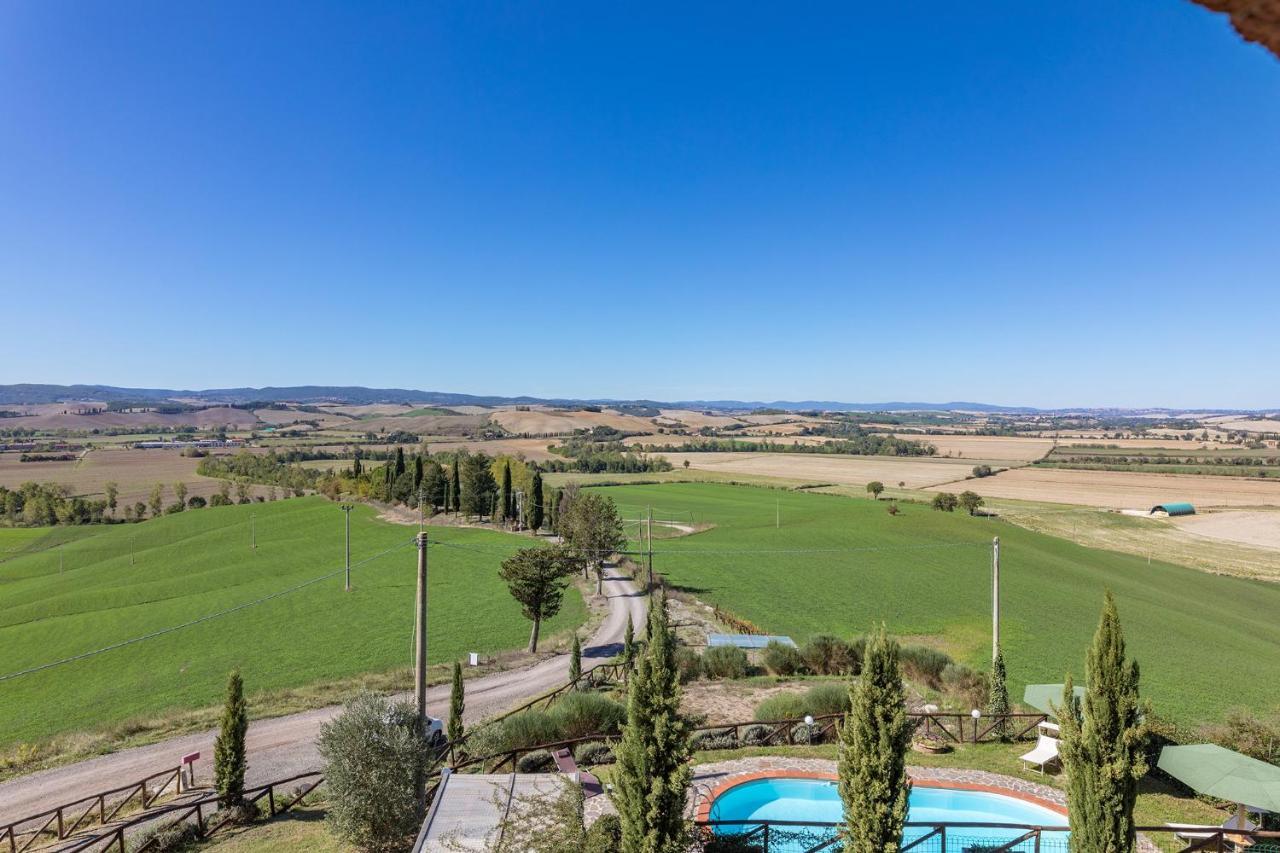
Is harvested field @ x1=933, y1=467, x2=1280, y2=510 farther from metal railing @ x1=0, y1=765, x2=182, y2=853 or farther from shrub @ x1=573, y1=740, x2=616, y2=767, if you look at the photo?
metal railing @ x1=0, y1=765, x2=182, y2=853

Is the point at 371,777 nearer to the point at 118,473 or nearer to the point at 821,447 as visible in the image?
the point at 118,473

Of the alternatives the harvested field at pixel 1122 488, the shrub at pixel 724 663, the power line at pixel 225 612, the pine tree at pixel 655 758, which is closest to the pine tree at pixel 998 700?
the shrub at pixel 724 663

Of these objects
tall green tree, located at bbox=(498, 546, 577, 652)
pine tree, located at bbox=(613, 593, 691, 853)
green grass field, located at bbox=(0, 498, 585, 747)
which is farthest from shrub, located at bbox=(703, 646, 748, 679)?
pine tree, located at bbox=(613, 593, 691, 853)

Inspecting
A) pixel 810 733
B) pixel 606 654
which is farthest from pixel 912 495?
pixel 810 733

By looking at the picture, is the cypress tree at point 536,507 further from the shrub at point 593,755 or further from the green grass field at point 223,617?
the shrub at point 593,755

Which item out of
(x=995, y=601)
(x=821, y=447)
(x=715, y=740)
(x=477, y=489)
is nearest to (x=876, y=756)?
(x=715, y=740)

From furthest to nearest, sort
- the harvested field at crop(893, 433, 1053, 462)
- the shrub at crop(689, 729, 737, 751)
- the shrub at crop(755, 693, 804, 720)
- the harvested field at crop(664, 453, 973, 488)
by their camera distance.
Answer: the harvested field at crop(893, 433, 1053, 462)
the harvested field at crop(664, 453, 973, 488)
the shrub at crop(755, 693, 804, 720)
the shrub at crop(689, 729, 737, 751)

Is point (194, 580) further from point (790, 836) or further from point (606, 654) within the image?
point (790, 836)
